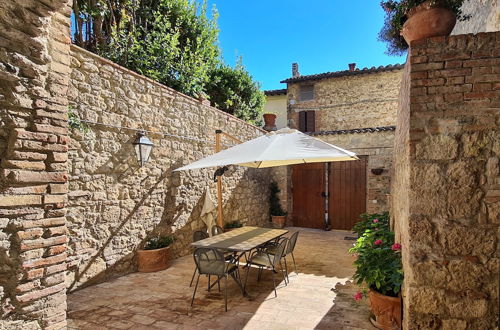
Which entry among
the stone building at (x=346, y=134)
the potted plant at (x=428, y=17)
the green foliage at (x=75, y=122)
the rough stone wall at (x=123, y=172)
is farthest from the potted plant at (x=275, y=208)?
the potted plant at (x=428, y=17)

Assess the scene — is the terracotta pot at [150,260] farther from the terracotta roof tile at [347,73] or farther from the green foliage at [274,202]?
the terracotta roof tile at [347,73]

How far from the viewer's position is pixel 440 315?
2029mm

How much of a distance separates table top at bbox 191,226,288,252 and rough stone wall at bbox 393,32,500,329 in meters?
2.02

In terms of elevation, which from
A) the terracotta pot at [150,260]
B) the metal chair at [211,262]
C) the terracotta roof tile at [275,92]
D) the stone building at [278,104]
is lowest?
the terracotta pot at [150,260]

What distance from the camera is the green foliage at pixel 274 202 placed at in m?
8.80

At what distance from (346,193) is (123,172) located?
21.4 feet

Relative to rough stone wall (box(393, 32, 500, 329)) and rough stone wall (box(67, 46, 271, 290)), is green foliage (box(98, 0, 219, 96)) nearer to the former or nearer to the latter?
rough stone wall (box(67, 46, 271, 290))

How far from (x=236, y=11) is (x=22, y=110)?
8.17 meters

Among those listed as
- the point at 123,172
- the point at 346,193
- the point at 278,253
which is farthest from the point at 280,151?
the point at 346,193

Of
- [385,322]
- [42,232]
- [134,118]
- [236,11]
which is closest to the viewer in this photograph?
[42,232]

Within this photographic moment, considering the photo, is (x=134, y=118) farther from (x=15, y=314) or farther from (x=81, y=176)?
(x=15, y=314)

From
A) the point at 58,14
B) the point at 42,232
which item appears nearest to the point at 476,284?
the point at 42,232

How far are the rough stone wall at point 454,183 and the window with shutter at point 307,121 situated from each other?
33.6ft

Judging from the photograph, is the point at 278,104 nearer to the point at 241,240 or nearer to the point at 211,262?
the point at 241,240
